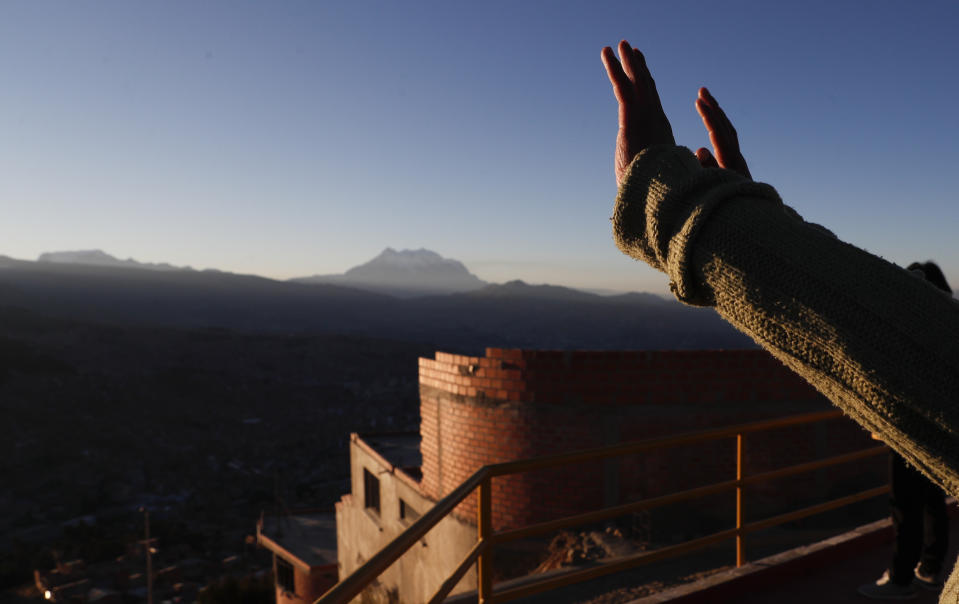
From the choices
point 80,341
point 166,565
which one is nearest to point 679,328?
point 80,341

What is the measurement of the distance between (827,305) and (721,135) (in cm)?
52

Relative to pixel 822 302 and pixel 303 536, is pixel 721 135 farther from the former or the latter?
pixel 303 536

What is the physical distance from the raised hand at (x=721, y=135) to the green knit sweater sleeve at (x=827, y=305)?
32 centimetres

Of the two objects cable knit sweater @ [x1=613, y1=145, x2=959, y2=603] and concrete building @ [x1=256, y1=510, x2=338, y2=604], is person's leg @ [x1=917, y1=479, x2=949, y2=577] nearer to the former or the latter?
cable knit sweater @ [x1=613, y1=145, x2=959, y2=603]

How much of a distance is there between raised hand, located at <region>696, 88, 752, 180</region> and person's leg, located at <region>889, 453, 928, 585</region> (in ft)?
10.9

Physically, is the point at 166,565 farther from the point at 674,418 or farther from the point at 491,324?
the point at 491,324

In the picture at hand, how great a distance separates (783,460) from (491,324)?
182444mm

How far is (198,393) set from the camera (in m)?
86.3

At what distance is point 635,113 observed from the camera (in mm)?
911

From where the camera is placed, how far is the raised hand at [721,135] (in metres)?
1.07

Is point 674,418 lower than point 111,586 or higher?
higher

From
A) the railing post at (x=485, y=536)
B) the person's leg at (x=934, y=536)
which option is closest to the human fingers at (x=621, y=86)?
the railing post at (x=485, y=536)

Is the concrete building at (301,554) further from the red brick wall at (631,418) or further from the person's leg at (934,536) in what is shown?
the person's leg at (934,536)

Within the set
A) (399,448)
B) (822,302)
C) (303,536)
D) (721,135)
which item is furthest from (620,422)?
(303,536)
